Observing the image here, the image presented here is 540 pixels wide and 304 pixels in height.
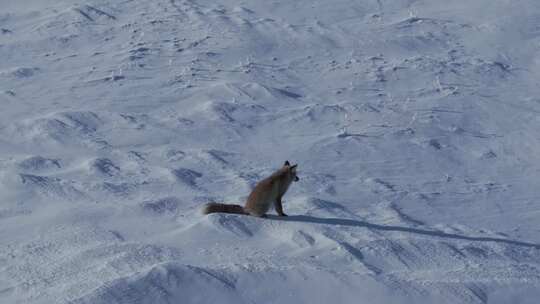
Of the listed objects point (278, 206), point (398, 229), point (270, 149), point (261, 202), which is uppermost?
point (261, 202)

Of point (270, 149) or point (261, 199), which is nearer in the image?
point (261, 199)

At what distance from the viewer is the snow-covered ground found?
7.01m

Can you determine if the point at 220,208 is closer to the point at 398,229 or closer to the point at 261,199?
the point at 261,199

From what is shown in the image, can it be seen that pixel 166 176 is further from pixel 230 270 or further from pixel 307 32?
pixel 307 32

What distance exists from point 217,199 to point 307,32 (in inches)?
241

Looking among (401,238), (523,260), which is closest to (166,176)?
(401,238)

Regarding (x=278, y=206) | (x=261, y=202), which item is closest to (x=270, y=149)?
(x=278, y=206)

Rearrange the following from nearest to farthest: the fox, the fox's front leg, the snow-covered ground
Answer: the snow-covered ground, the fox, the fox's front leg

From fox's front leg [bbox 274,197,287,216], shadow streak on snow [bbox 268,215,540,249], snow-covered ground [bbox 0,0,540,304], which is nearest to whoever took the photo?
snow-covered ground [bbox 0,0,540,304]

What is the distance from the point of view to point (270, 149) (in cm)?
1086

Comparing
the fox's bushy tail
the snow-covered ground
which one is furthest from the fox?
the snow-covered ground

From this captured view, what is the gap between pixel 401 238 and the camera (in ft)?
26.4

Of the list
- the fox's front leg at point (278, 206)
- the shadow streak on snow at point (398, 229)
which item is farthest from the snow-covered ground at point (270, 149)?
the fox's front leg at point (278, 206)

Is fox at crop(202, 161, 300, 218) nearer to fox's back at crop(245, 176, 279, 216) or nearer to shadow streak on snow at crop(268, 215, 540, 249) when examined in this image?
fox's back at crop(245, 176, 279, 216)
